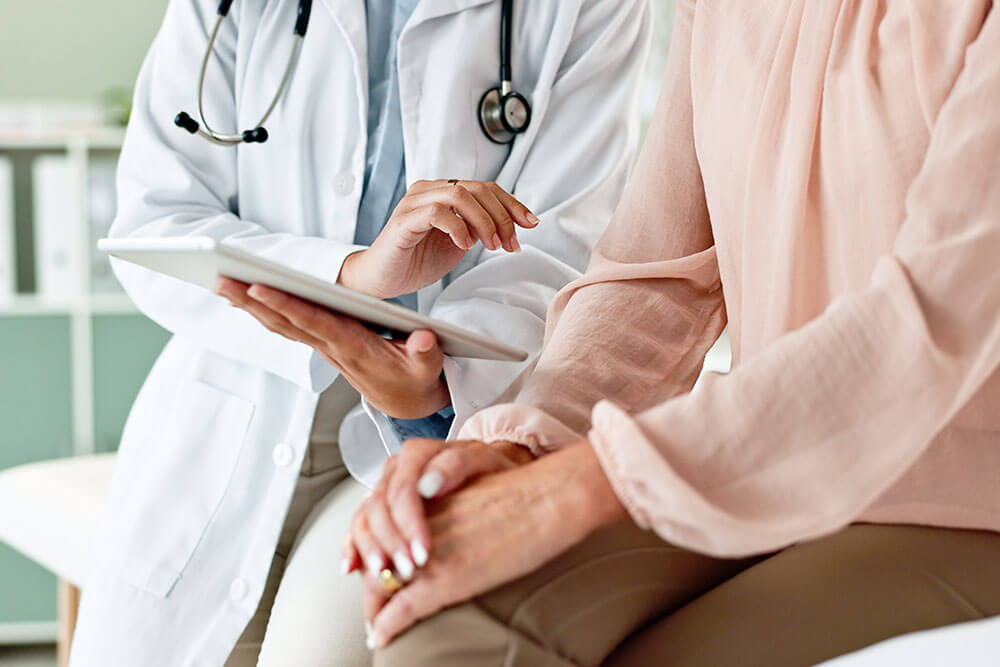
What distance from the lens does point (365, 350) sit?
970mm

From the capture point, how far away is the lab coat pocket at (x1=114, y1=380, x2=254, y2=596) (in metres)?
1.20

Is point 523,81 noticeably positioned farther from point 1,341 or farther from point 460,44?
point 1,341

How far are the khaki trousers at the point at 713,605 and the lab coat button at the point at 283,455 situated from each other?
1.89ft

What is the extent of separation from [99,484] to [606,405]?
1362 millimetres

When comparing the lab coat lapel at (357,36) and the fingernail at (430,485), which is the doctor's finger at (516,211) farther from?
the fingernail at (430,485)

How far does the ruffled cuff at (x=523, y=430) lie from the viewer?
2.52 ft

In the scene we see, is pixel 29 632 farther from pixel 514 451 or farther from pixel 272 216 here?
pixel 514 451

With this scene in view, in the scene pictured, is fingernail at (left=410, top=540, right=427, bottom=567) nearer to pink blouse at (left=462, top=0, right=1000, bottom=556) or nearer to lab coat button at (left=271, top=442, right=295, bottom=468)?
A: pink blouse at (left=462, top=0, right=1000, bottom=556)

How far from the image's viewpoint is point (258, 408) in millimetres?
1239

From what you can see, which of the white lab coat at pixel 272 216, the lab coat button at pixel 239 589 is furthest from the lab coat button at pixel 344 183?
the lab coat button at pixel 239 589

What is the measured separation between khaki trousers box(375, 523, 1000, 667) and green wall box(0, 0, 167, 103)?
264 centimetres

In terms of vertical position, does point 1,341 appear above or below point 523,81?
below

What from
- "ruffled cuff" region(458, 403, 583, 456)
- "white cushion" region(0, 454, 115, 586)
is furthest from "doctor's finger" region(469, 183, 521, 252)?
"white cushion" region(0, 454, 115, 586)

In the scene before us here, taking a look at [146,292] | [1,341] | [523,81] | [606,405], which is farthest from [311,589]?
[1,341]
